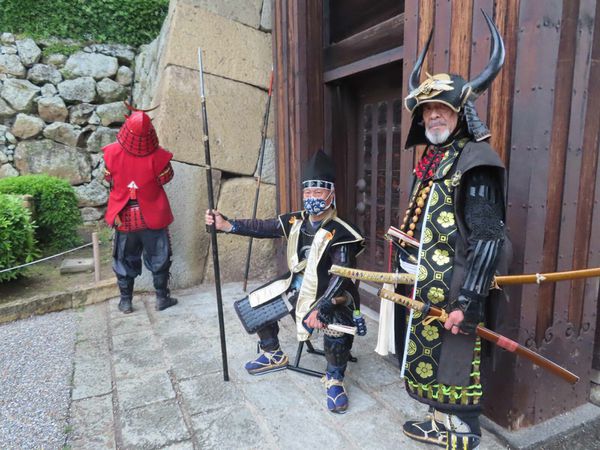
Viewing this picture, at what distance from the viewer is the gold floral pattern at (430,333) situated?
1.97 m

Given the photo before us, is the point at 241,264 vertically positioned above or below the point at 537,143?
below

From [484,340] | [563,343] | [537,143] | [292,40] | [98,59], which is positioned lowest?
[563,343]

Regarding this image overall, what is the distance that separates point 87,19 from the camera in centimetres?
690

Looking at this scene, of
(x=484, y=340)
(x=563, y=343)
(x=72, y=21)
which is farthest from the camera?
(x=72, y=21)

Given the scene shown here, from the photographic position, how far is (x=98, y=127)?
22.9 feet

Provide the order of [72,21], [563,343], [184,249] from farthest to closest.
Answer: [72,21] → [184,249] → [563,343]

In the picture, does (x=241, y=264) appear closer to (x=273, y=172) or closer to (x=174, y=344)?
(x=273, y=172)

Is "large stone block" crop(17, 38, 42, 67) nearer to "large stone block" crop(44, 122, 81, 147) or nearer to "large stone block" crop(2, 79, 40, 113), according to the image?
"large stone block" crop(2, 79, 40, 113)

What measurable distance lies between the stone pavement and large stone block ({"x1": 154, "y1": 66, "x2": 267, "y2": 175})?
2112 millimetres

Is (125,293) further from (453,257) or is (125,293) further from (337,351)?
(453,257)

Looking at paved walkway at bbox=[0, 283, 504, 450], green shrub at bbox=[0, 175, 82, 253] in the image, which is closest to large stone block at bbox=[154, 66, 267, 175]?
green shrub at bbox=[0, 175, 82, 253]

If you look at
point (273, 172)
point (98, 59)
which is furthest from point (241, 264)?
point (98, 59)

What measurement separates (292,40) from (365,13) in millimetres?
842

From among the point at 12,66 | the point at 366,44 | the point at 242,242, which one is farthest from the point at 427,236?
the point at 12,66
